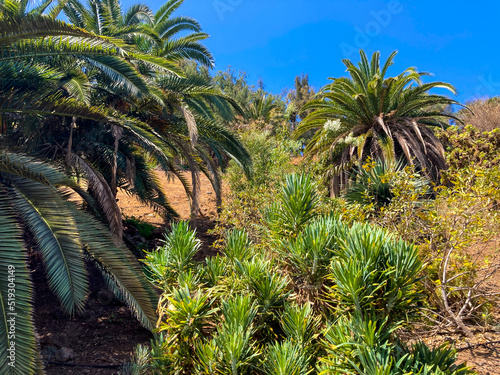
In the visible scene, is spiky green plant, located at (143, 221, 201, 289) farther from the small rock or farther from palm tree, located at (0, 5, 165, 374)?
the small rock

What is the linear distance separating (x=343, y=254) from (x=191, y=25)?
10.7 metres

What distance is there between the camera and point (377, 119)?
1007cm

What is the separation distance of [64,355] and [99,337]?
2.56 ft

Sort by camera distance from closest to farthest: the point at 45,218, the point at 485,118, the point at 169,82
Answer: the point at 45,218, the point at 169,82, the point at 485,118

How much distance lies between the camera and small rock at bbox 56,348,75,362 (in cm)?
466

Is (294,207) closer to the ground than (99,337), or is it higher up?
higher up

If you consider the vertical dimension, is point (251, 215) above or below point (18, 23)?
below

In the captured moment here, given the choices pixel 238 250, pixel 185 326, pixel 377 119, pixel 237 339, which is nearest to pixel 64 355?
pixel 185 326

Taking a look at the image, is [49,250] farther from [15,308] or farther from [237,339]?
[237,339]

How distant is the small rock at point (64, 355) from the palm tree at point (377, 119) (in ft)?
24.6

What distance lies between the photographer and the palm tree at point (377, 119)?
9828 millimetres

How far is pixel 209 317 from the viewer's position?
3525 millimetres

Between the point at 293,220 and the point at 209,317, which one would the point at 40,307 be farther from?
the point at 293,220

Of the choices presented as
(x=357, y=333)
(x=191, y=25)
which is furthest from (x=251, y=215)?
(x=191, y=25)
